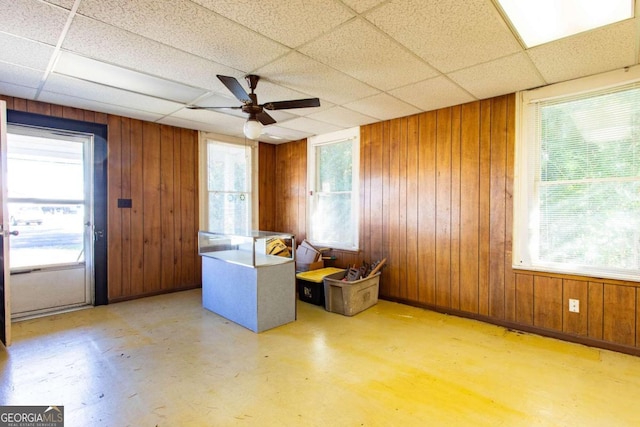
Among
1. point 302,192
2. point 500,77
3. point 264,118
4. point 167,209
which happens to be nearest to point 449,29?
point 500,77

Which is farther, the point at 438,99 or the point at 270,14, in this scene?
the point at 438,99

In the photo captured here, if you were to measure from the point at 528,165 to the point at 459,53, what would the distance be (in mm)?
1490

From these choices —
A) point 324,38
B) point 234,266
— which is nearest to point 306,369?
point 234,266

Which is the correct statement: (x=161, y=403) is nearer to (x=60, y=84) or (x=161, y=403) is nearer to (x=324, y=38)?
(x=324, y=38)

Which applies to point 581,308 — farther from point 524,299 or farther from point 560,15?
point 560,15

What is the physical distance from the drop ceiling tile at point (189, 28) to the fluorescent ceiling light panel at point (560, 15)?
1603mm

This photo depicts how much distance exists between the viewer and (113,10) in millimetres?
1966

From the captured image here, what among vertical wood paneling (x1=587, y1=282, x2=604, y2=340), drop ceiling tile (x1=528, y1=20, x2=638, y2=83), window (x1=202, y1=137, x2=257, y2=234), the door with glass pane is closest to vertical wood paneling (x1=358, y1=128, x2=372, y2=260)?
window (x1=202, y1=137, x2=257, y2=234)

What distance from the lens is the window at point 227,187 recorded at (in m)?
5.16

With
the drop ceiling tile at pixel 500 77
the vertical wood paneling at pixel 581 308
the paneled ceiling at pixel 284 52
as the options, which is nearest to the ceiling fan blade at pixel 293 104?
the paneled ceiling at pixel 284 52

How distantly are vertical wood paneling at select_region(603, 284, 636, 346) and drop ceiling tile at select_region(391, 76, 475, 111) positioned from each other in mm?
2275

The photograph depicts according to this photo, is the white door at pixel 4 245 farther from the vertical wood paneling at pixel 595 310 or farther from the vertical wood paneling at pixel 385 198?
the vertical wood paneling at pixel 595 310

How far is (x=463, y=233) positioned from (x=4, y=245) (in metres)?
4.60

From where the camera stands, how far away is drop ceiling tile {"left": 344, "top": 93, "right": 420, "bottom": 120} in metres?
3.55
